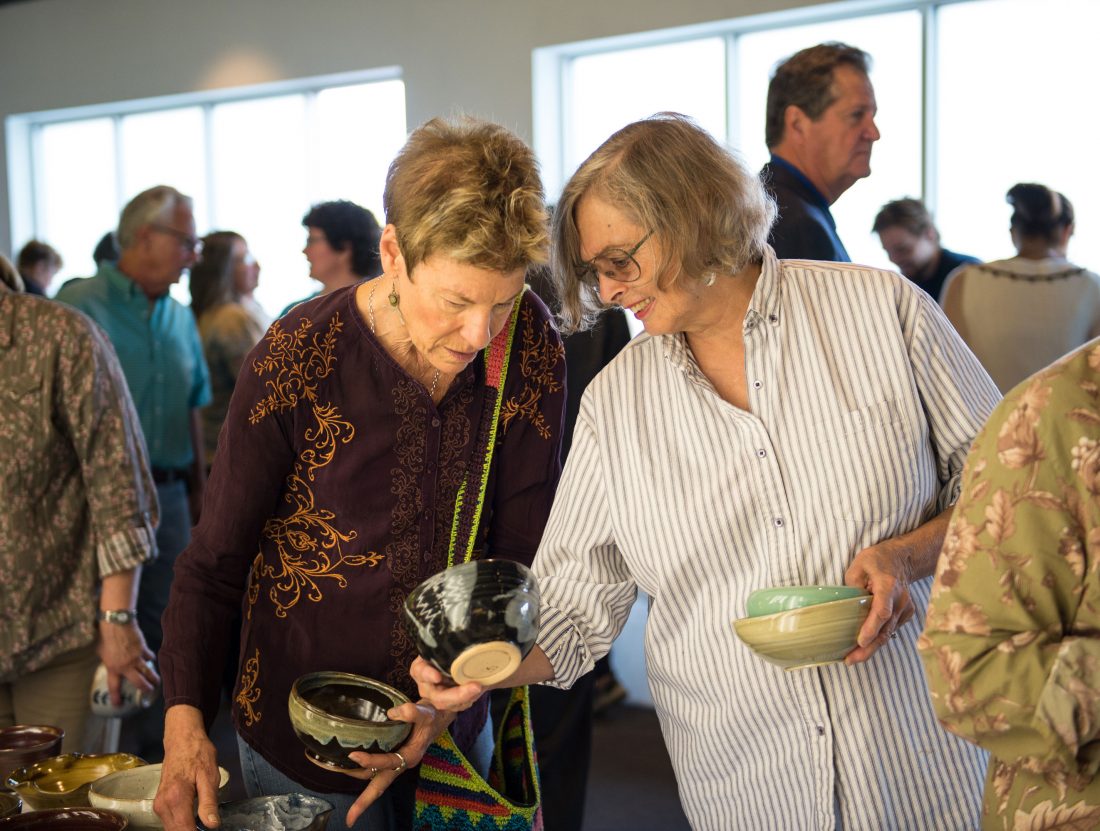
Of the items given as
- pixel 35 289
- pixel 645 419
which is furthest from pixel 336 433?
pixel 35 289

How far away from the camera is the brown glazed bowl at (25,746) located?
1.43 metres

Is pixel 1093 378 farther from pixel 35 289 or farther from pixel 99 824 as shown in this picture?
pixel 35 289

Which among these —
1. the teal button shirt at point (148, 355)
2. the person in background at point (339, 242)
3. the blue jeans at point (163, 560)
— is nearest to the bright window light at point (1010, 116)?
the person in background at point (339, 242)

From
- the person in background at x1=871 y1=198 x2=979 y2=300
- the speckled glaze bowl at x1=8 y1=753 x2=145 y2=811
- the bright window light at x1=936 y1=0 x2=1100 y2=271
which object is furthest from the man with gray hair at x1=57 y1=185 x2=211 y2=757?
the bright window light at x1=936 y1=0 x2=1100 y2=271

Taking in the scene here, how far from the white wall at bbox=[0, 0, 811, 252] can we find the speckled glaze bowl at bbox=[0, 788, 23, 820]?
5.63m

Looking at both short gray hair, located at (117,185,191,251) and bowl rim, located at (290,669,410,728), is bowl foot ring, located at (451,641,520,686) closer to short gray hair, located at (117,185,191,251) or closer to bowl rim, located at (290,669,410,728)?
bowl rim, located at (290,669,410,728)

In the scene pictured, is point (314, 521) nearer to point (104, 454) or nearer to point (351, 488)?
point (351, 488)

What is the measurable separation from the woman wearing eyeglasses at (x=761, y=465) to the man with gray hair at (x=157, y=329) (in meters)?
2.57

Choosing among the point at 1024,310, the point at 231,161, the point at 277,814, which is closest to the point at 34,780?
the point at 277,814

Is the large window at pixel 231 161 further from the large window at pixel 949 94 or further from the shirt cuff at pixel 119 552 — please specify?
the shirt cuff at pixel 119 552

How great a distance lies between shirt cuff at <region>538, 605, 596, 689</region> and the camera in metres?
1.43

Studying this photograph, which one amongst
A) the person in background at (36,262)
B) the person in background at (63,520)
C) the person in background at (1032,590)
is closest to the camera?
the person in background at (1032,590)

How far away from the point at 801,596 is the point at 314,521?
0.62m

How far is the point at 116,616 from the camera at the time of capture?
6.73ft
